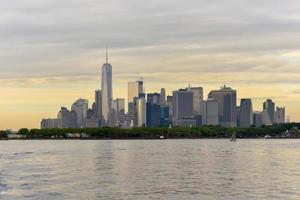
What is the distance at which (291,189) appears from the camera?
5422cm

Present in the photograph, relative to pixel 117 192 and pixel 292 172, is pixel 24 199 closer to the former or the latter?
pixel 117 192

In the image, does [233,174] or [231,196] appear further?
[233,174]

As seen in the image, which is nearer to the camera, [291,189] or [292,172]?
[291,189]

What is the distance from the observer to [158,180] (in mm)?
61906

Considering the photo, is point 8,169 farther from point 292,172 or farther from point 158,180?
point 292,172

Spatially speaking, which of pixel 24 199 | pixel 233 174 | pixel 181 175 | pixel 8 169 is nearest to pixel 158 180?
pixel 181 175

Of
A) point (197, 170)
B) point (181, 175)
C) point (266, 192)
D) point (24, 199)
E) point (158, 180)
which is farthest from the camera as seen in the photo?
point (197, 170)

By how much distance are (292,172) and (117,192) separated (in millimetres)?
26224

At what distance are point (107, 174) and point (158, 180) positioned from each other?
945 cm

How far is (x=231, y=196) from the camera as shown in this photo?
49750 mm

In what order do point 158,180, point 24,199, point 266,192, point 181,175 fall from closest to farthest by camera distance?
point 24,199 < point 266,192 < point 158,180 < point 181,175

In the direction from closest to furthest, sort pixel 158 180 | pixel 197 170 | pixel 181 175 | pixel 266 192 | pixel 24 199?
1. pixel 24 199
2. pixel 266 192
3. pixel 158 180
4. pixel 181 175
5. pixel 197 170

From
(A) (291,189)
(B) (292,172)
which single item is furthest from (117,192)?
(B) (292,172)

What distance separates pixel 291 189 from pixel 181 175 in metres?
15.9
